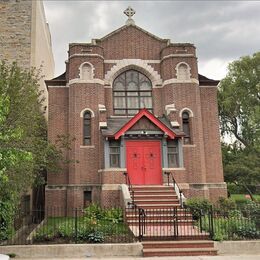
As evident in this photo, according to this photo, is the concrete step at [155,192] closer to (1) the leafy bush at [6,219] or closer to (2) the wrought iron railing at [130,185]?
(2) the wrought iron railing at [130,185]

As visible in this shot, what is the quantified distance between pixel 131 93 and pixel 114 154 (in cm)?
475

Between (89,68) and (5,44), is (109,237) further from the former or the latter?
(5,44)

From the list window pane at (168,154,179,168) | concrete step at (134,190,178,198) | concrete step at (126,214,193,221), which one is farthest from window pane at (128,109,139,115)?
concrete step at (126,214,193,221)

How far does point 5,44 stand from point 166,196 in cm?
1535

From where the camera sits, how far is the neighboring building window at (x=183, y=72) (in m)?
21.5

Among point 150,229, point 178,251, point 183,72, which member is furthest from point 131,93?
point 178,251

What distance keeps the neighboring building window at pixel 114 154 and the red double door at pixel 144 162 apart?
1.76 ft

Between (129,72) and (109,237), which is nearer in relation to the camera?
(109,237)

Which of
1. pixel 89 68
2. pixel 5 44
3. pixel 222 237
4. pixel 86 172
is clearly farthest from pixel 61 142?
pixel 222 237

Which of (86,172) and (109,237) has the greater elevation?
(86,172)

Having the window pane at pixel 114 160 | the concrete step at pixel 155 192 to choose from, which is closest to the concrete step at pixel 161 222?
the concrete step at pixel 155 192

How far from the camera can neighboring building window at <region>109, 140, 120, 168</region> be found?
19.2 metres

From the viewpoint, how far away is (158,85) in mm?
22125

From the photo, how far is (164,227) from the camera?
1372 cm
